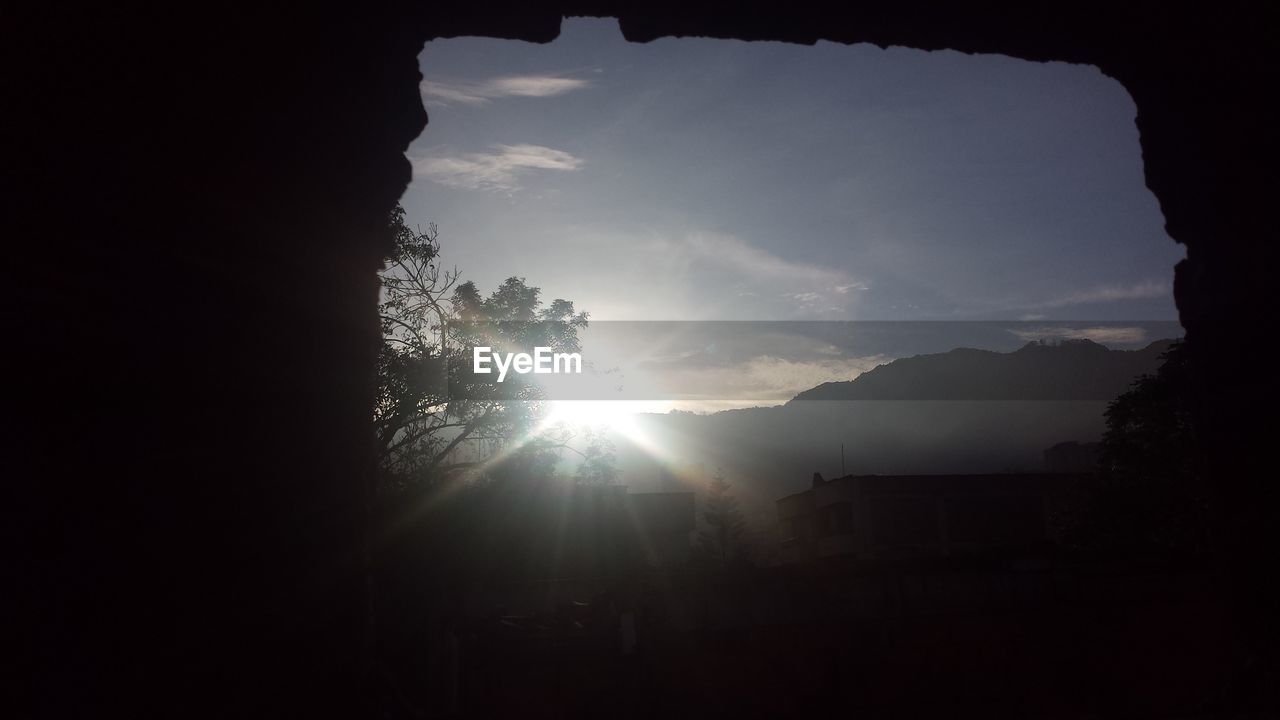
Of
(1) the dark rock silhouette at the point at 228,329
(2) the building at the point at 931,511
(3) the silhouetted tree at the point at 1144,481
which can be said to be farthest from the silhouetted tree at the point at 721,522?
(1) the dark rock silhouette at the point at 228,329

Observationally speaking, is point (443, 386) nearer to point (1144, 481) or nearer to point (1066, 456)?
point (1144, 481)

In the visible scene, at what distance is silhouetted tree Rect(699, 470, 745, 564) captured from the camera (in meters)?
73.2

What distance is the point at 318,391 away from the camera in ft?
7.44

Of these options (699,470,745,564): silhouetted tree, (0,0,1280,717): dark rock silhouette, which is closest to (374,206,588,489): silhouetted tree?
(0,0,1280,717): dark rock silhouette

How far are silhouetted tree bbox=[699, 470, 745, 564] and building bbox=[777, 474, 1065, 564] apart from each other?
95.2 feet

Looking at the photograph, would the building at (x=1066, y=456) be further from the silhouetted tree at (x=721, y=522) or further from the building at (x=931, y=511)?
the silhouetted tree at (x=721, y=522)

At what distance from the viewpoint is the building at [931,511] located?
1556 inches

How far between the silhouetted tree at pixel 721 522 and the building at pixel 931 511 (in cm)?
2902

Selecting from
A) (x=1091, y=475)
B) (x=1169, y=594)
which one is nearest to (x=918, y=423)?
(x=1091, y=475)

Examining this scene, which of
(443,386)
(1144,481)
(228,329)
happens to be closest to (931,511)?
(1144,481)

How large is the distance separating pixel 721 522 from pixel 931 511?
3739 centimetres

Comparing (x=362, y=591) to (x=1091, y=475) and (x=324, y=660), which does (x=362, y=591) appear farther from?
(x=1091, y=475)

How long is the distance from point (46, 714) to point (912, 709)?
13.7 m

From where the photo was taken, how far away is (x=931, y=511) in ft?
132
